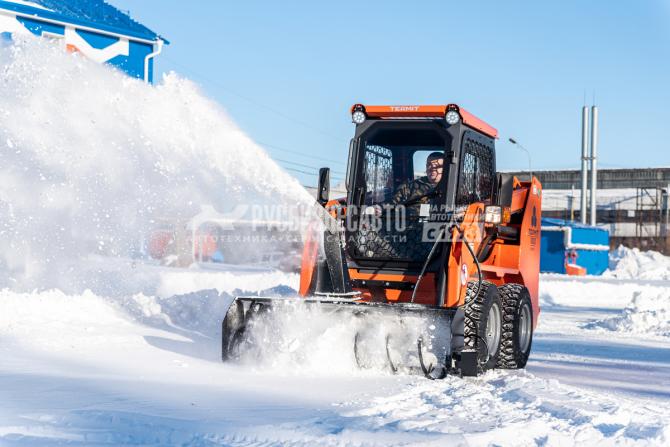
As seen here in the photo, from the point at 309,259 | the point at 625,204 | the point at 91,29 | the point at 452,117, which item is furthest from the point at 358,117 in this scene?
the point at 625,204

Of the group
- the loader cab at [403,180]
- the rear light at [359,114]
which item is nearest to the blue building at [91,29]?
the rear light at [359,114]

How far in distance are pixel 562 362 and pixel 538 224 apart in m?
1.62

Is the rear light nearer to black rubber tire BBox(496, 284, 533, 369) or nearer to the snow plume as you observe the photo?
the snow plume

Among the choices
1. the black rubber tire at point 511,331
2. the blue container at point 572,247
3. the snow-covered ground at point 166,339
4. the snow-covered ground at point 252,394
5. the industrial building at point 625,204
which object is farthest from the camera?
the industrial building at point 625,204

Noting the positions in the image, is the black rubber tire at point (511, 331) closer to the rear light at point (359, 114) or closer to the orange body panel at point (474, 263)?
the orange body panel at point (474, 263)

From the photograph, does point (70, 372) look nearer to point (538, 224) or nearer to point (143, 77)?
point (538, 224)

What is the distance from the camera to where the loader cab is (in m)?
7.36

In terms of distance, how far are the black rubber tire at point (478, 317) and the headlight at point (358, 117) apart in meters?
1.86

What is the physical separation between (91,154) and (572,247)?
2088 cm

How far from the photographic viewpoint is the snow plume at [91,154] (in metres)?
9.29

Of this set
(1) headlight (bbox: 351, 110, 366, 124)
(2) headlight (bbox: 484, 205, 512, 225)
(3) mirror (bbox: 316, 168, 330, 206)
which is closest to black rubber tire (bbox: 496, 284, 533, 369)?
(2) headlight (bbox: 484, 205, 512, 225)

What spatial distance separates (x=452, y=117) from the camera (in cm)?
730

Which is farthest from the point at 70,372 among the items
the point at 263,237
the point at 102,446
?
the point at 263,237

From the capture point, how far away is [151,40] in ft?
56.7
